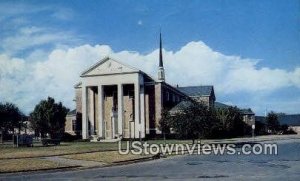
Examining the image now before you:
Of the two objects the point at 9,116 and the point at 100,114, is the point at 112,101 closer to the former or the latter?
the point at 100,114

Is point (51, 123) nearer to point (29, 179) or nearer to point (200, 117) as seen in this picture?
point (200, 117)

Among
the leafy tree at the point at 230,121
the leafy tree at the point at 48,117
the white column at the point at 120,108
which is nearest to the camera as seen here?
the white column at the point at 120,108

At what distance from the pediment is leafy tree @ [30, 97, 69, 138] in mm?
7336

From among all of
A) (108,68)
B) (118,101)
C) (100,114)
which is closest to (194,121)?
(118,101)

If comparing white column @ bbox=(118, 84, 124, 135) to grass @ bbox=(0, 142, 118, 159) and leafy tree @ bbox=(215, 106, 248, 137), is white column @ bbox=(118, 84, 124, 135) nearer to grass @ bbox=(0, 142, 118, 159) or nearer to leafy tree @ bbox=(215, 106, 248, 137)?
leafy tree @ bbox=(215, 106, 248, 137)

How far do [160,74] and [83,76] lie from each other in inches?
864

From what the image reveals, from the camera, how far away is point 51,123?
2734 inches

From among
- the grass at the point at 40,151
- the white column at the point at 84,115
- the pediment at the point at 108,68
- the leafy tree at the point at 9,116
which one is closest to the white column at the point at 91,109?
the white column at the point at 84,115

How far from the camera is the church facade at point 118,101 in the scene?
6931cm

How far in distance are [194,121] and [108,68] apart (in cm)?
2892

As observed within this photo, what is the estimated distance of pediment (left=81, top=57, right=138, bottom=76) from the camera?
228 ft

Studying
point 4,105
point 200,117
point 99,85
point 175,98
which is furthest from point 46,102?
point 200,117

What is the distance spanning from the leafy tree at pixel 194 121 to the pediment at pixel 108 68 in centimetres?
2485

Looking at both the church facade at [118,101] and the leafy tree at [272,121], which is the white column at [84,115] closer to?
the church facade at [118,101]
